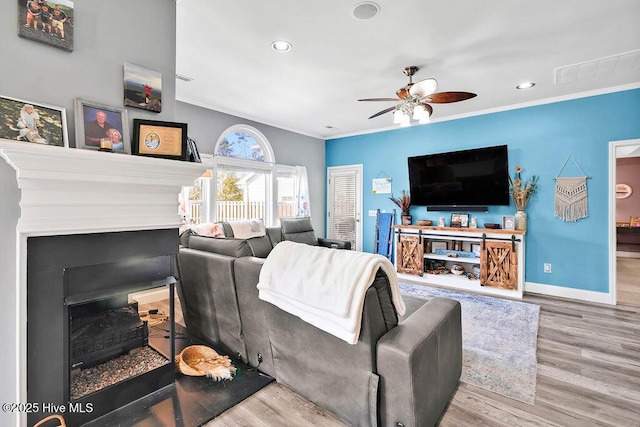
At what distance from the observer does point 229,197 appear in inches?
187

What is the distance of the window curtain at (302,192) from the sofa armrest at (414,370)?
13.8 ft

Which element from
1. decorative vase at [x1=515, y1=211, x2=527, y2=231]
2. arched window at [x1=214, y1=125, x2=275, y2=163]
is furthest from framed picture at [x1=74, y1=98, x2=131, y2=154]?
decorative vase at [x1=515, y1=211, x2=527, y2=231]

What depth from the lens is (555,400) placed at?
6.09 ft

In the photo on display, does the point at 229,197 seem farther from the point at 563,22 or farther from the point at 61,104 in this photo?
the point at 563,22

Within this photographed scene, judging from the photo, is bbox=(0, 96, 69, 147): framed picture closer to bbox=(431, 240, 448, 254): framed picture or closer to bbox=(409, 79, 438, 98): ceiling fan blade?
bbox=(409, 79, 438, 98): ceiling fan blade

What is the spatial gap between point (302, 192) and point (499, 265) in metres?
3.44

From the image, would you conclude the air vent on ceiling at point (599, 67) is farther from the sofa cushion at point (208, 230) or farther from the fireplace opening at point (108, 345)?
the fireplace opening at point (108, 345)

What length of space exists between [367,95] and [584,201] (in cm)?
305

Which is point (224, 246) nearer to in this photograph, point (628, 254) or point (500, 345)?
point (500, 345)

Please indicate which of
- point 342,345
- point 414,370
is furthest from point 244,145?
point 414,370

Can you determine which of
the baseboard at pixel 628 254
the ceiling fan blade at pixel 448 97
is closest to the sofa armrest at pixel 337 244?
the ceiling fan blade at pixel 448 97

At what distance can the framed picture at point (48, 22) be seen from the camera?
1441 mm

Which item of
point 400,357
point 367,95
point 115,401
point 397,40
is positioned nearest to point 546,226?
point 367,95

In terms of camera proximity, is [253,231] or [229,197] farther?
[229,197]
